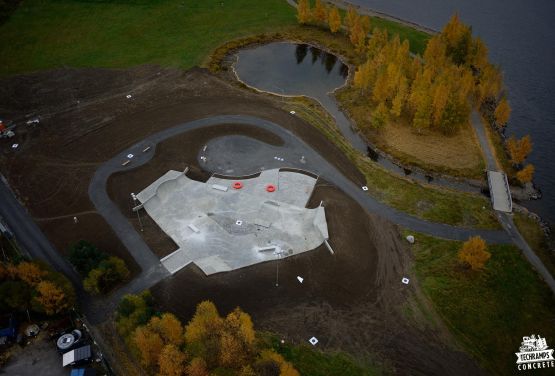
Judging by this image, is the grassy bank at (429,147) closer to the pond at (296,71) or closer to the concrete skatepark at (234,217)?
the pond at (296,71)

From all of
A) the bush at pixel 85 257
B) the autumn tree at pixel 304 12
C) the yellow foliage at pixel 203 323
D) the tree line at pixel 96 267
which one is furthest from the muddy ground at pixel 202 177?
the autumn tree at pixel 304 12

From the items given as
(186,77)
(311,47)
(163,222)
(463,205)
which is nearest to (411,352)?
(463,205)

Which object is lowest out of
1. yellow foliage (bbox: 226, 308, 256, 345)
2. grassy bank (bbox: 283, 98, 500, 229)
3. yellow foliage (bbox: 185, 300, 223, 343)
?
yellow foliage (bbox: 185, 300, 223, 343)

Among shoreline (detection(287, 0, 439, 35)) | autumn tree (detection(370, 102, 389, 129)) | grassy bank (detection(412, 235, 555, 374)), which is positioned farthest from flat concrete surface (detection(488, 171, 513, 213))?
shoreline (detection(287, 0, 439, 35))

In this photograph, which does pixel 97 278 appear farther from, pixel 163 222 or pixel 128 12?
pixel 128 12

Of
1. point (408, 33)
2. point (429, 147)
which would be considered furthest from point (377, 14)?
point (429, 147)

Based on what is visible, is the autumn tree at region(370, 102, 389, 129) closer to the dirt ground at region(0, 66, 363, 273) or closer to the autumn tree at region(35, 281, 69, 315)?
the dirt ground at region(0, 66, 363, 273)
